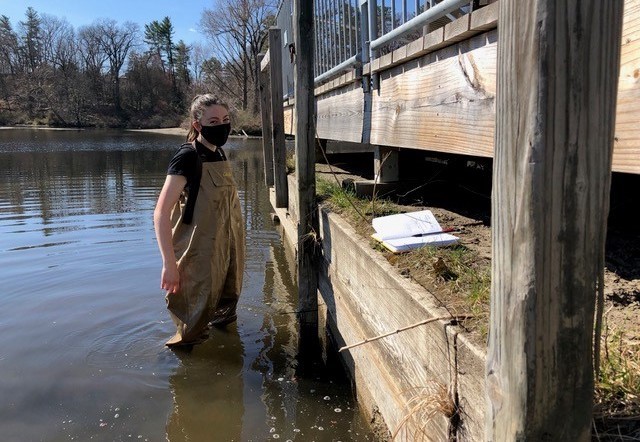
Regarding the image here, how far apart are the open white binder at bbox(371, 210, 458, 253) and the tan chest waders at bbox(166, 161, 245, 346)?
1467mm

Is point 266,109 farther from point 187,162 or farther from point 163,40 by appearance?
point 163,40

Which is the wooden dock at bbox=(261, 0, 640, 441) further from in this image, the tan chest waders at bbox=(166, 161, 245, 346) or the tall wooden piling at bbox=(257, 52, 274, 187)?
the tall wooden piling at bbox=(257, 52, 274, 187)

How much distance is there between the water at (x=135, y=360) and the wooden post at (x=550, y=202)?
229cm

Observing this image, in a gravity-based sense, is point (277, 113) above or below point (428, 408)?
above

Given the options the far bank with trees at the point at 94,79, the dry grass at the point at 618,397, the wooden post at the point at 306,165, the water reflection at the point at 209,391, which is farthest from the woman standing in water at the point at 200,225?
the far bank with trees at the point at 94,79

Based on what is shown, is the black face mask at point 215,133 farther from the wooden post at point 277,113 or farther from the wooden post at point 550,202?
the wooden post at point 550,202

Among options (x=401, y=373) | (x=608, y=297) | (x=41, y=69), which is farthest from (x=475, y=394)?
(x=41, y=69)

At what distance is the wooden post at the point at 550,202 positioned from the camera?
4.05ft

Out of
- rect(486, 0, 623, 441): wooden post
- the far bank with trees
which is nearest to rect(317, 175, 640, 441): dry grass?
rect(486, 0, 623, 441): wooden post

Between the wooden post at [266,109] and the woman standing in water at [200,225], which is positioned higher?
the wooden post at [266,109]

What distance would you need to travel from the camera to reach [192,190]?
4.39 meters

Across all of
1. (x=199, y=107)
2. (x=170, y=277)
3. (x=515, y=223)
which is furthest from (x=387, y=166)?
(x=515, y=223)

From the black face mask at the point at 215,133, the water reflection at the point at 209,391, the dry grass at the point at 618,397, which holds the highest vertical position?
the black face mask at the point at 215,133

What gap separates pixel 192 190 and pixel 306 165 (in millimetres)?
1088
